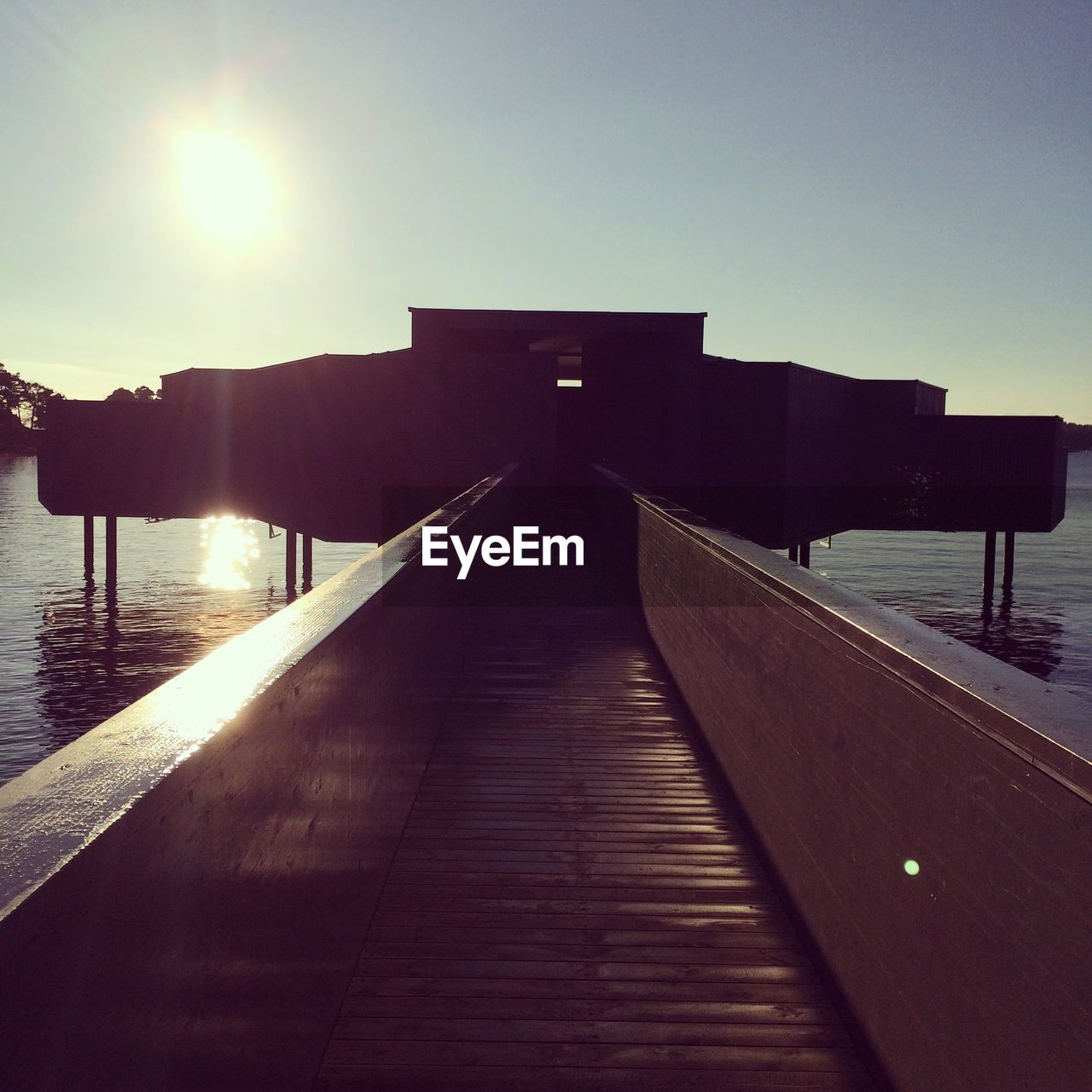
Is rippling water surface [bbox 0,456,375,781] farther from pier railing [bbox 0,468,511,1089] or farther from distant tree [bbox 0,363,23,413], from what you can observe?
distant tree [bbox 0,363,23,413]

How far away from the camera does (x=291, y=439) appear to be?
2594cm

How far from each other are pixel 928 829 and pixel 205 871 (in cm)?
193

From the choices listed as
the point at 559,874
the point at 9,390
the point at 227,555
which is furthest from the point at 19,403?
the point at 559,874

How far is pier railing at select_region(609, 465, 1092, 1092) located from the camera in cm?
181

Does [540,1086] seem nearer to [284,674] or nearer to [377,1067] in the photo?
[377,1067]

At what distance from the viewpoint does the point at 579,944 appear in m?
3.73

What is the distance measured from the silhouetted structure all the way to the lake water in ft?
16.2

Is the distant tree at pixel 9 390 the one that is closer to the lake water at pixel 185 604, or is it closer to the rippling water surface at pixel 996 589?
the lake water at pixel 185 604

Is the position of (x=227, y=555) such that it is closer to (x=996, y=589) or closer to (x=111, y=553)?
(x=111, y=553)

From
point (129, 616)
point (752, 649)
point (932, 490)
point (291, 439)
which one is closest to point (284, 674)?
point (752, 649)

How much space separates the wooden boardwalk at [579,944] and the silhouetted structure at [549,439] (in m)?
17.3

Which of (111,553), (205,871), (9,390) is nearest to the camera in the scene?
(205,871)

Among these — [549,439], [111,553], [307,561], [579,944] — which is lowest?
[307,561]

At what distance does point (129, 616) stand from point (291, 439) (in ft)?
44.6
